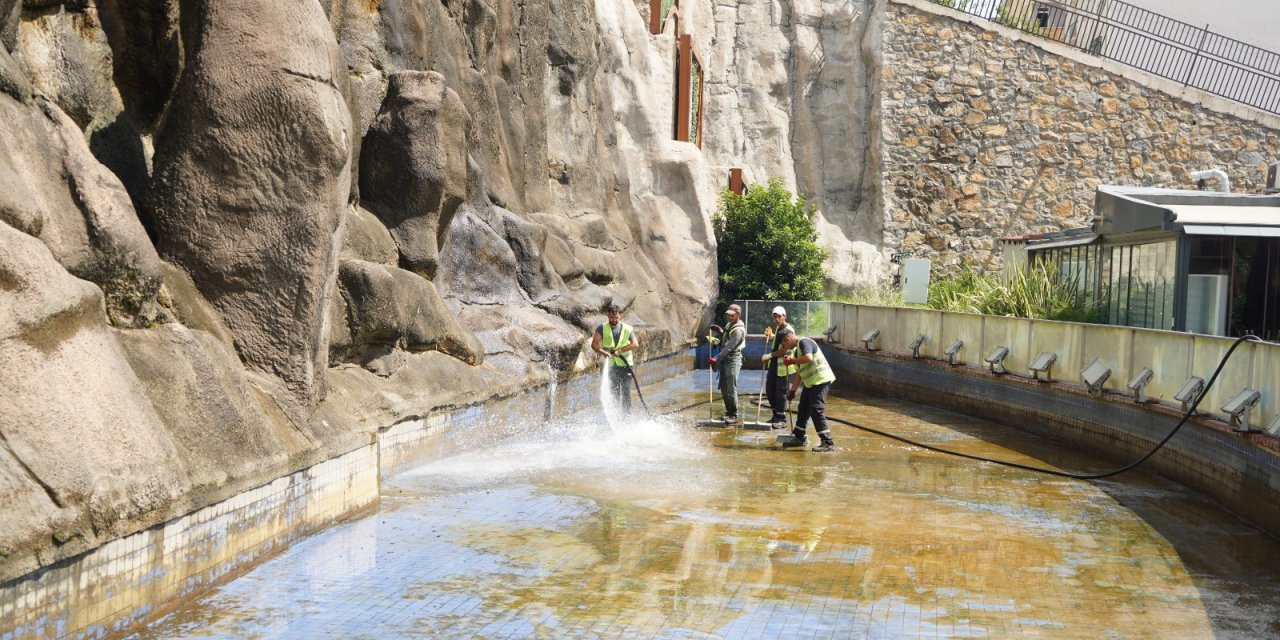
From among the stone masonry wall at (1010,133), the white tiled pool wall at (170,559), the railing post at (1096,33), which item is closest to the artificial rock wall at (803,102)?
the stone masonry wall at (1010,133)

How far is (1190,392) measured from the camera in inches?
466

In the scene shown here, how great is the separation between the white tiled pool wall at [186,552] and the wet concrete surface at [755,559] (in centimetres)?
15

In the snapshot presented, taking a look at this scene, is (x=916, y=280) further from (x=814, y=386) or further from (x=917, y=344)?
(x=814, y=386)

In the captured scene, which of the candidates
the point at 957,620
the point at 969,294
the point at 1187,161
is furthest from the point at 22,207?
the point at 1187,161

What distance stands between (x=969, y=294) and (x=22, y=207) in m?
18.9

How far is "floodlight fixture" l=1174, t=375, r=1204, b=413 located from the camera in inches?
462

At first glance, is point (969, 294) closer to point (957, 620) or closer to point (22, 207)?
point (957, 620)

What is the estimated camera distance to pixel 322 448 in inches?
352

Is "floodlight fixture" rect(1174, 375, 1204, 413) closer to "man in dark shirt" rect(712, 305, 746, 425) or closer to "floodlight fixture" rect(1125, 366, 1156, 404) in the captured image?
"floodlight fixture" rect(1125, 366, 1156, 404)

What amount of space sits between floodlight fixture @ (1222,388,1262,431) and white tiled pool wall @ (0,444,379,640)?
7.12m

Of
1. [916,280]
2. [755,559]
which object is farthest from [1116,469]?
[916,280]

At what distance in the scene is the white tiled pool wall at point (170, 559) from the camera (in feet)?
18.5

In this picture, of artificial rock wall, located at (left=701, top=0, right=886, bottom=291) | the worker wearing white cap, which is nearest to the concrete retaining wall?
the worker wearing white cap

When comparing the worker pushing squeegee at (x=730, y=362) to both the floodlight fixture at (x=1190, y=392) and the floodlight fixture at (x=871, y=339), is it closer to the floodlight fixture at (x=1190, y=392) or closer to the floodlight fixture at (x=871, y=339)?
the floodlight fixture at (x=1190, y=392)
